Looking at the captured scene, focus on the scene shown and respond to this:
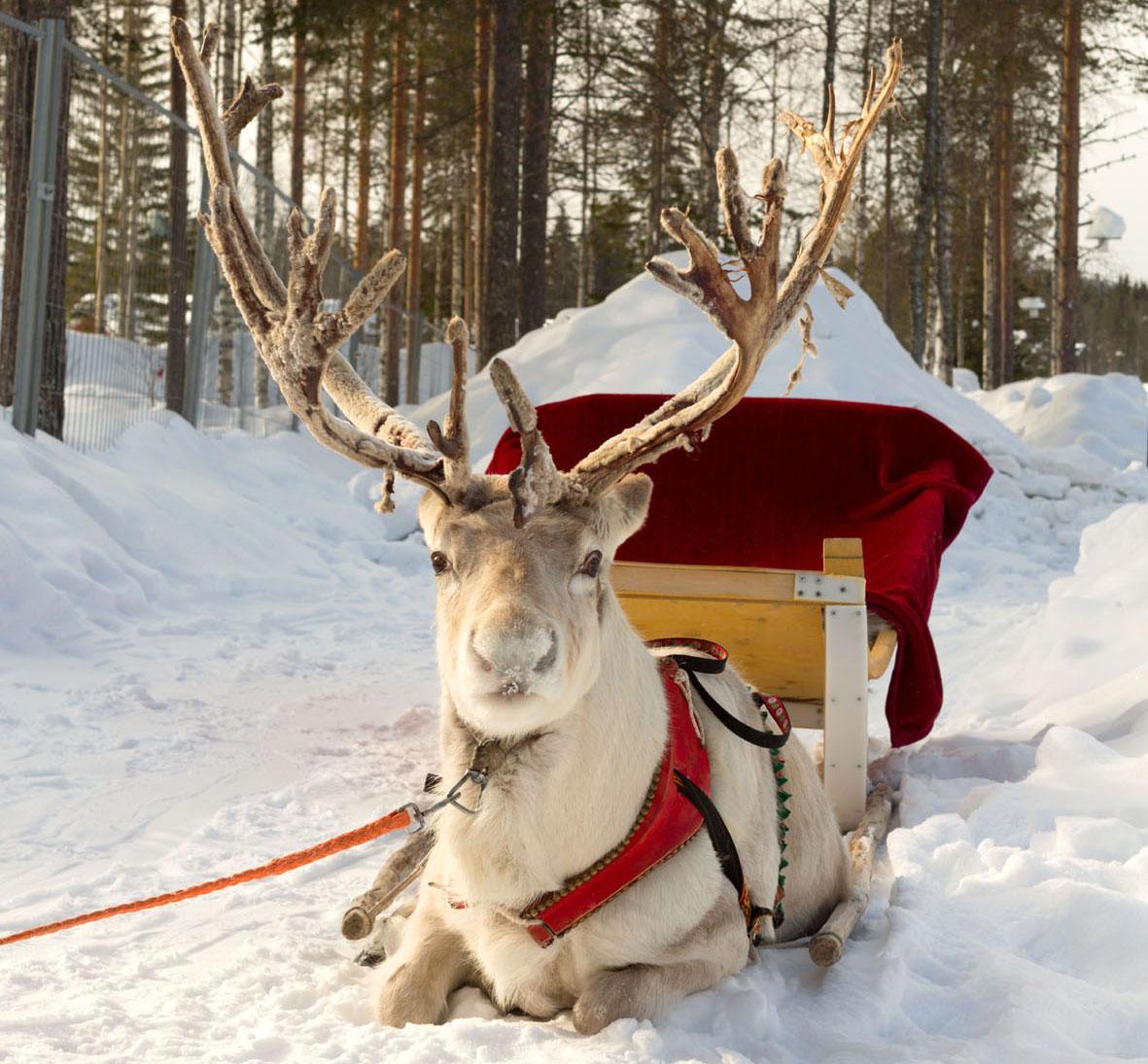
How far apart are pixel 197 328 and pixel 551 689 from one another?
403 inches

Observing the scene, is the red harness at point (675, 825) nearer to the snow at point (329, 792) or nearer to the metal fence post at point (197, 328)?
the snow at point (329, 792)

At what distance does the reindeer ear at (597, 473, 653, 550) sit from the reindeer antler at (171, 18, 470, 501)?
329mm

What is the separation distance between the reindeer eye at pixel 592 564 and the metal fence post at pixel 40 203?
7.23 meters

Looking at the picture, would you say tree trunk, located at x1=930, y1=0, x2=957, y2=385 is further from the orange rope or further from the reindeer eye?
the orange rope

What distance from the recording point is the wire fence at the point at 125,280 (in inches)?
358

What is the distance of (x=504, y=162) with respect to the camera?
1544cm

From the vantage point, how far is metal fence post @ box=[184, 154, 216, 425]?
459 inches

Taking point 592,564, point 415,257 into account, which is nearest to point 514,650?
point 592,564

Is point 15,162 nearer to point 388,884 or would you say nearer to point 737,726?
point 388,884

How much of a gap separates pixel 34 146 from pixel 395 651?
14.7 ft

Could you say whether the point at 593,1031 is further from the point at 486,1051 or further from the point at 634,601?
the point at 634,601

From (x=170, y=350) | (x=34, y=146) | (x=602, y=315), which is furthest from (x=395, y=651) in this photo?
(x=602, y=315)

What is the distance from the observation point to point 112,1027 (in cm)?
266

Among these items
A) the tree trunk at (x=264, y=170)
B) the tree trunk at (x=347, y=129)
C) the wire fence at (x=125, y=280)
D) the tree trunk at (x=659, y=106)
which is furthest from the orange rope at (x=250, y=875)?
the tree trunk at (x=347, y=129)
